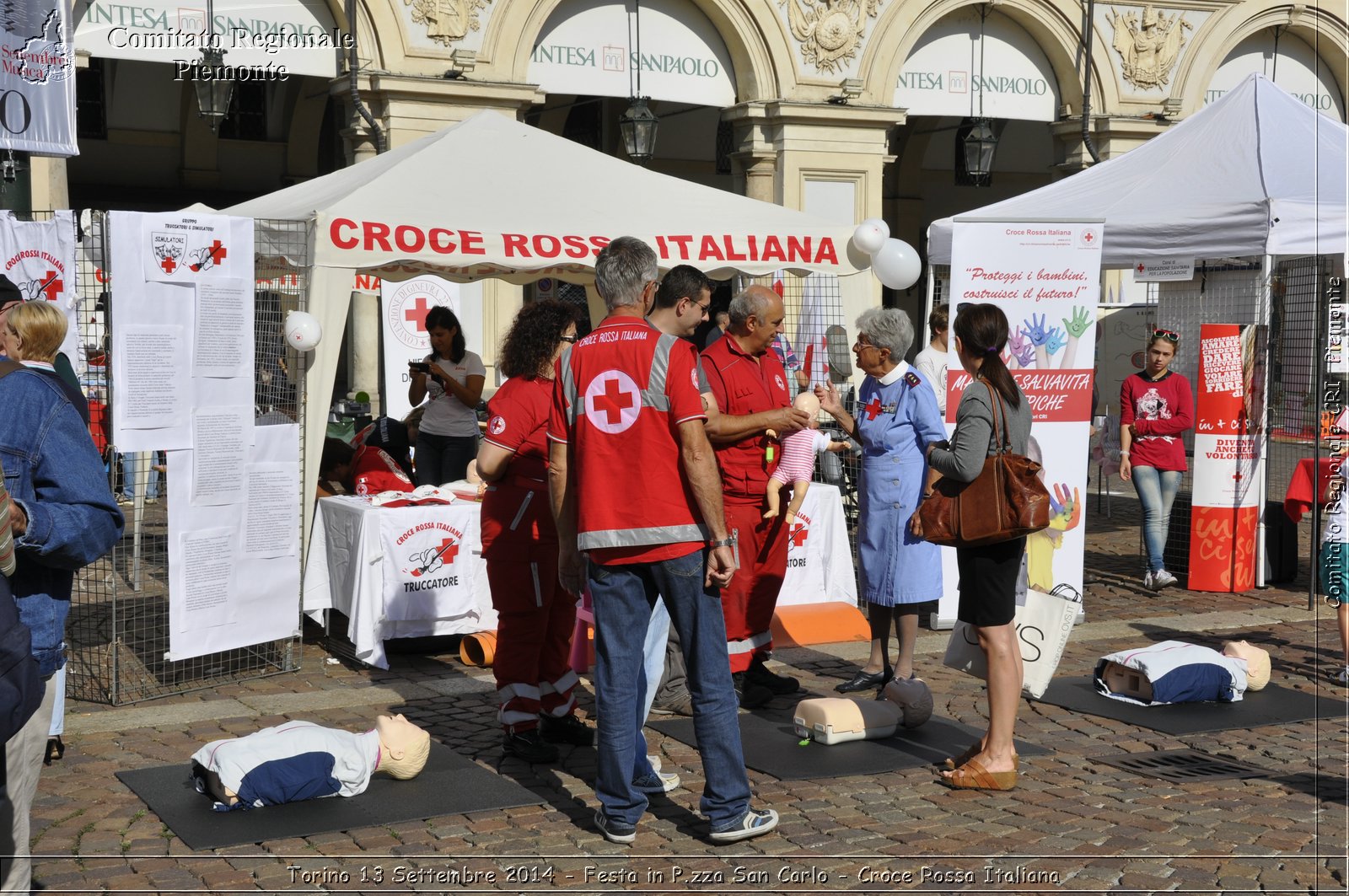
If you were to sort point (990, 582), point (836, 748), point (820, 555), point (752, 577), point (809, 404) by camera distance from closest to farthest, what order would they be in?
point (990, 582) < point (836, 748) < point (809, 404) < point (752, 577) < point (820, 555)

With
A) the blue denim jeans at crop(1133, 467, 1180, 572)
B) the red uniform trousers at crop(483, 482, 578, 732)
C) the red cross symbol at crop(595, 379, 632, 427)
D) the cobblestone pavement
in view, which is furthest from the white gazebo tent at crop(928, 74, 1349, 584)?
the red cross symbol at crop(595, 379, 632, 427)

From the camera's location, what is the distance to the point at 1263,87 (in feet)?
36.2

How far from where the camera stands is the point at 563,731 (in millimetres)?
5957

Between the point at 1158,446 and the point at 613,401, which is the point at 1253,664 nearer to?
the point at 1158,446

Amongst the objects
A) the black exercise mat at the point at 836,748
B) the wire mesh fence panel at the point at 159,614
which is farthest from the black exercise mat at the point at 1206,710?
the wire mesh fence panel at the point at 159,614

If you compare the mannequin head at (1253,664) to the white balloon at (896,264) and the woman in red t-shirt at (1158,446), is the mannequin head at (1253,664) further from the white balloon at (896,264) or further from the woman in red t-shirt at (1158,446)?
the white balloon at (896,264)

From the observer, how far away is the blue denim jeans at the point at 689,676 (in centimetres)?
464

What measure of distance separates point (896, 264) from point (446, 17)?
29.0 ft

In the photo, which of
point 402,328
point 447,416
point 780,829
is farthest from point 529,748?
point 402,328

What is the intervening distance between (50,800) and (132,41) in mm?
11924

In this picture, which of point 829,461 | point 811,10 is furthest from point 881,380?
point 811,10

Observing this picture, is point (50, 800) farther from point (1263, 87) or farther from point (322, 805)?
point (1263, 87)

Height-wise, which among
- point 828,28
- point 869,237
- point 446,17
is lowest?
point 869,237

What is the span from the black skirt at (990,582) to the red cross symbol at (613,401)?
1533 mm
